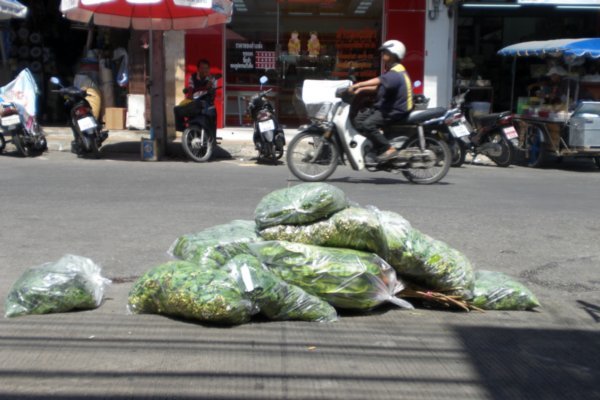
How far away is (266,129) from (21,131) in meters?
4.08

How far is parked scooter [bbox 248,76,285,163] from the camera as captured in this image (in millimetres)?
12828

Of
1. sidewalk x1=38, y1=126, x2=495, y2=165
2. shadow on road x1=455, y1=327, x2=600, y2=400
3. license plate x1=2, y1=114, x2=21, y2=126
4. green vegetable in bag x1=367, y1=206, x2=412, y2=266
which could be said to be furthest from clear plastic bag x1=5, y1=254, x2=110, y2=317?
sidewalk x1=38, y1=126, x2=495, y2=165

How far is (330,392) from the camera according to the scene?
3.67 meters

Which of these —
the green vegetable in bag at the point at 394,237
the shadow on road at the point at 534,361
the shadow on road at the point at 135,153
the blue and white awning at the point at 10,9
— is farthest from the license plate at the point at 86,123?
the shadow on road at the point at 534,361

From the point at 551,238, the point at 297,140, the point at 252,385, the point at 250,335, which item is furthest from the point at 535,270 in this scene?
the point at 297,140

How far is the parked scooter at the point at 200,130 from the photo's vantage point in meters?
12.8

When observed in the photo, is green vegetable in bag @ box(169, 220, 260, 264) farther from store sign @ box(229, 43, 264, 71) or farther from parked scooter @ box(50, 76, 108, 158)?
store sign @ box(229, 43, 264, 71)

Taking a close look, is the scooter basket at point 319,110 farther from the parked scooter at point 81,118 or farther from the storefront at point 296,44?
the storefront at point 296,44

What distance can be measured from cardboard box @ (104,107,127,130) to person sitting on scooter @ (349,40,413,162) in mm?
7450

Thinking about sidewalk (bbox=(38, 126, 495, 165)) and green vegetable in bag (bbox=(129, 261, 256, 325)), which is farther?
sidewalk (bbox=(38, 126, 495, 165))

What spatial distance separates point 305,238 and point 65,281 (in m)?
1.52

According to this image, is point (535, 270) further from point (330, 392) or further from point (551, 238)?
point (330, 392)

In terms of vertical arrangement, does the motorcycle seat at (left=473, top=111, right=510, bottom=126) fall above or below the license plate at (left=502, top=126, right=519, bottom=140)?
above

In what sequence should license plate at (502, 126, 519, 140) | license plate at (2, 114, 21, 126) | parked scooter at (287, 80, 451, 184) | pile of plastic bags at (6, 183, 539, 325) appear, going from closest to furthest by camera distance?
pile of plastic bags at (6, 183, 539, 325) < parked scooter at (287, 80, 451, 184) < license plate at (2, 114, 21, 126) < license plate at (502, 126, 519, 140)
